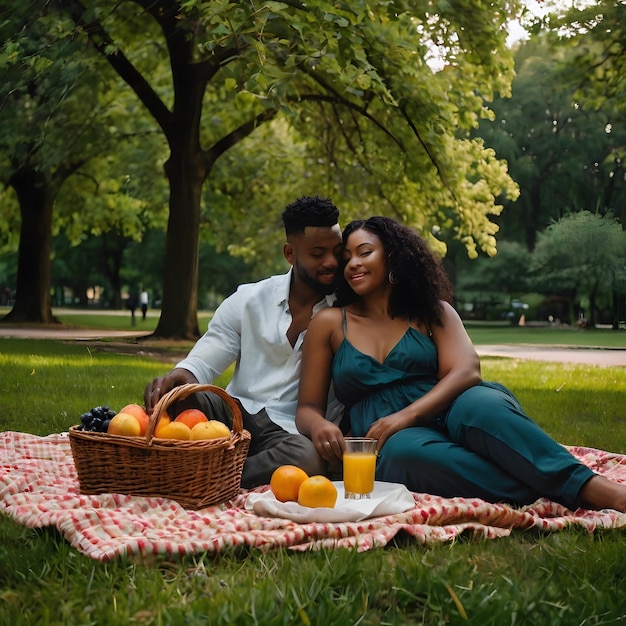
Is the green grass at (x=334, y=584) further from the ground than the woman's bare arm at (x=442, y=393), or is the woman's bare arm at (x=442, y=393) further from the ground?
the woman's bare arm at (x=442, y=393)

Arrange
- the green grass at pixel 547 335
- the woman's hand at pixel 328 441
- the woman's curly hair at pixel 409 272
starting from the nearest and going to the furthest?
1. the woman's hand at pixel 328 441
2. the woman's curly hair at pixel 409 272
3. the green grass at pixel 547 335

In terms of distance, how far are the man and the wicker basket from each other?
591 millimetres

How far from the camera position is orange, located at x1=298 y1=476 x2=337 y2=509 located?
3602 millimetres

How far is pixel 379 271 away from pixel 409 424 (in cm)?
76

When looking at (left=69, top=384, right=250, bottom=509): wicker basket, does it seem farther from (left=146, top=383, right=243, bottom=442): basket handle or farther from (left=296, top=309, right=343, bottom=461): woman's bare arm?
(left=296, top=309, right=343, bottom=461): woman's bare arm

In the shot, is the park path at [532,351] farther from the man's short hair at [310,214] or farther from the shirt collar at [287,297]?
the man's short hair at [310,214]

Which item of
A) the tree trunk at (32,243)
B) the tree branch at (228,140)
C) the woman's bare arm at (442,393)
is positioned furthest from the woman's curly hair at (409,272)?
the tree trunk at (32,243)

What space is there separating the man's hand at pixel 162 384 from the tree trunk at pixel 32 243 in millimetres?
16806

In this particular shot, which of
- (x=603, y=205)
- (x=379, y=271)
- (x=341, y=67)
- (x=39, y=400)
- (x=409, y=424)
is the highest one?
(x=341, y=67)

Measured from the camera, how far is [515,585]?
267 cm

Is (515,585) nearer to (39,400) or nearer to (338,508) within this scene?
(338,508)

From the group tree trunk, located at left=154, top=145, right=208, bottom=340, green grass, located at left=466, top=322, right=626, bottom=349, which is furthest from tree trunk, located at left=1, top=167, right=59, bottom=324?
green grass, located at left=466, top=322, right=626, bottom=349

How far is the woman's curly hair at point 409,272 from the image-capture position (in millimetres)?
4355

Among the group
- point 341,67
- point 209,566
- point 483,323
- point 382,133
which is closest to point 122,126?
point 382,133
